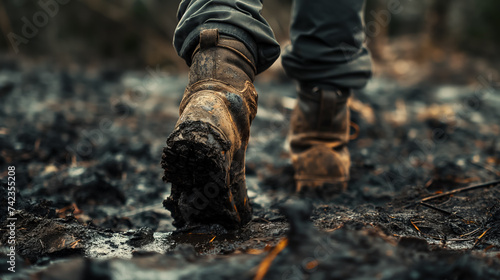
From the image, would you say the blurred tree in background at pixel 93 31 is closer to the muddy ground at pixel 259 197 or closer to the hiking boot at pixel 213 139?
the muddy ground at pixel 259 197

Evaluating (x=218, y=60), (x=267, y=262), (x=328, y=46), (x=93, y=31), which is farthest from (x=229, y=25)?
(x=93, y=31)

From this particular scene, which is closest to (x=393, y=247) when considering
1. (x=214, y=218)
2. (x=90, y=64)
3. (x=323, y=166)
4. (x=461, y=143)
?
(x=214, y=218)

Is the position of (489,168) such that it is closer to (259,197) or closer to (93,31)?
(259,197)

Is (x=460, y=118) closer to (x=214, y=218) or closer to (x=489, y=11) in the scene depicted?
(x=214, y=218)

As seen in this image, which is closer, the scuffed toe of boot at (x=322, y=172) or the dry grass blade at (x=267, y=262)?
the dry grass blade at (x=267, y=262)

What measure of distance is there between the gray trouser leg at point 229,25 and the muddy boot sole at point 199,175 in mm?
501

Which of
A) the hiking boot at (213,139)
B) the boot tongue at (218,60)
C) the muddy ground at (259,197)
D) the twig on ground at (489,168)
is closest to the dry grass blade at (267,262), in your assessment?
the muddy ground at (259,197)

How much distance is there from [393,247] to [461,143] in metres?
3.09

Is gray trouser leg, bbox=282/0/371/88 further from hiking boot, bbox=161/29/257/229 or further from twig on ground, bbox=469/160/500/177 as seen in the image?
twig on ground, bbox=469/160/500/177

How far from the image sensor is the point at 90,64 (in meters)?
7.43

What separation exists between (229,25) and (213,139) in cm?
57

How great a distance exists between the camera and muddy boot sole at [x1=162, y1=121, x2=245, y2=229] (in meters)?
1.33

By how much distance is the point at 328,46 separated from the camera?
7.60 feet

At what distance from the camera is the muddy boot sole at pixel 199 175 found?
4.35 feet
